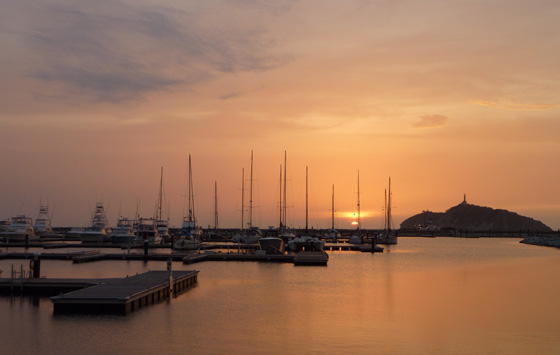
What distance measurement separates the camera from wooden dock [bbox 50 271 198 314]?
27.1m

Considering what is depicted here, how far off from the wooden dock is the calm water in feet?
2.10

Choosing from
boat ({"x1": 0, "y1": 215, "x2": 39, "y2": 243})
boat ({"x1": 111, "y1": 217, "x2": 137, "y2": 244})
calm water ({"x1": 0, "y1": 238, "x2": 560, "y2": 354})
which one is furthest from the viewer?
boat ({"x1": 0, "y1": 215, "x2": 39, "y2": 243})

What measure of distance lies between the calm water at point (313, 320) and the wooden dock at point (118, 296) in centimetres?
64

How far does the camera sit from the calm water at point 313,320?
22.4m

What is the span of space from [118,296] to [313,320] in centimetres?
884

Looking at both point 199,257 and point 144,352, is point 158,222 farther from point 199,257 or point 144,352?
point 144,352

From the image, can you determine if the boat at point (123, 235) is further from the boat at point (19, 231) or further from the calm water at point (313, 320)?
the calm water at point (313, 320)

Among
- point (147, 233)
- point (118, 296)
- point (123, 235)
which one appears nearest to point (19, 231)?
point (123, 235)

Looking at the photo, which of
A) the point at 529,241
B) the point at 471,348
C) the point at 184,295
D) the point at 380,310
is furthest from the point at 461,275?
the point at 529,241

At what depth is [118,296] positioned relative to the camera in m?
27.7

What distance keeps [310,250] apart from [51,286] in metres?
43.3

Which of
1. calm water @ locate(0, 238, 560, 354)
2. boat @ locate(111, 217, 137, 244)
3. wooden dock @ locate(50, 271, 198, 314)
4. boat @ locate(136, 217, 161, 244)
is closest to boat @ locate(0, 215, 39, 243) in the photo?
boat @ locate(111, 217, 137, 244)

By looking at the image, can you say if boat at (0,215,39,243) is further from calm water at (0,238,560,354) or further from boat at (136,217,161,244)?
calm water at (0,238,560,354)

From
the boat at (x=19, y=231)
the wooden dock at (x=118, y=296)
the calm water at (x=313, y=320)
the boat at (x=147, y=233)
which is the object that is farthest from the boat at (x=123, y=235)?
the wooden dock at (x=118, y=296)
